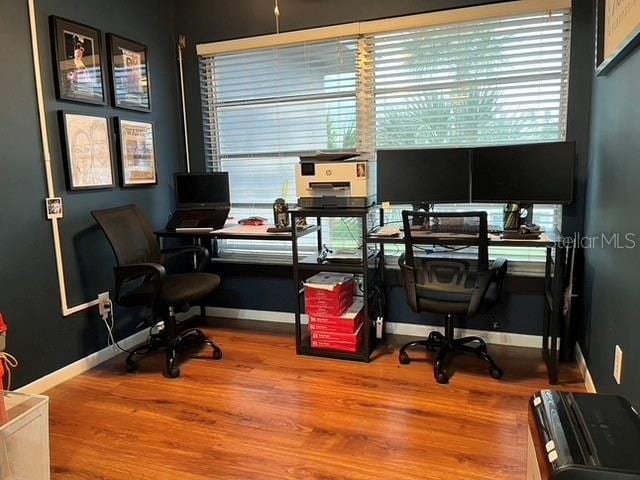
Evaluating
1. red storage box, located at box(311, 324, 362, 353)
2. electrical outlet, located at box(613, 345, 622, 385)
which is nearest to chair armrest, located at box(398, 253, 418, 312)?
red storage box, located at box(311, 324, 362, 353)

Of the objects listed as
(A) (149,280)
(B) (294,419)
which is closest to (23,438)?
(B) (294,419)

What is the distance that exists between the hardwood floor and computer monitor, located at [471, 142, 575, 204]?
1.03 metres

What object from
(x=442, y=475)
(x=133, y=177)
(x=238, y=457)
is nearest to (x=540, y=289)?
(x=442, y=475)

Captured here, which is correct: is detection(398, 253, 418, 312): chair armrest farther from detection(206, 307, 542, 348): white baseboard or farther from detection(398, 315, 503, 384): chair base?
detection(206, 307, 542, 348): white baseboard

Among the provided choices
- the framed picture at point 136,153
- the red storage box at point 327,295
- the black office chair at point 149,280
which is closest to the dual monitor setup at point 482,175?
the red storage box at point 327,295

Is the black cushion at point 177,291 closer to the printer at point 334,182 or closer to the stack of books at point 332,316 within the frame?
the stack of books at point 332,316

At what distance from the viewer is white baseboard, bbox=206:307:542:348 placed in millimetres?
3143

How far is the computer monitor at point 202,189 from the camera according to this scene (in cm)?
346

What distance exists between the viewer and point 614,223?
6.79ft

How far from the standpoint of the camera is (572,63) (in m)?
2.81

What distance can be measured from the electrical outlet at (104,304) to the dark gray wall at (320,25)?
99 cm

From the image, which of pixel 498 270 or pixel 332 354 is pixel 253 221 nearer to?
pixel 332 354

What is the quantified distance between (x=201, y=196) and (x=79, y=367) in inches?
54.8

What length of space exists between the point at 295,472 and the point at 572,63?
8.94 ft
